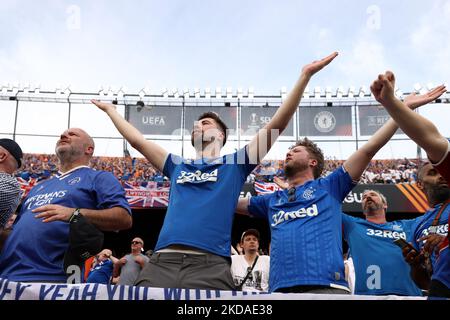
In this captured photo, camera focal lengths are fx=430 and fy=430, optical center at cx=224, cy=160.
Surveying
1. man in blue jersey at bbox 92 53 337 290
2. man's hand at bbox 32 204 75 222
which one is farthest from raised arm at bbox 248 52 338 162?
man's hand at bbox 32 204 75 222

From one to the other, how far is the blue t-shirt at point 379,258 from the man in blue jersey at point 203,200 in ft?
A: 6.20

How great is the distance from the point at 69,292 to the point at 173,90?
28.3 meters

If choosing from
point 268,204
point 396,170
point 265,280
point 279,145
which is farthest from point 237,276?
point 279,145

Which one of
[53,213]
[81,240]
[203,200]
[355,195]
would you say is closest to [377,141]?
[203,200]

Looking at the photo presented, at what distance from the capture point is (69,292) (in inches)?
77.8

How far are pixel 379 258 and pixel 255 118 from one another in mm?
23591

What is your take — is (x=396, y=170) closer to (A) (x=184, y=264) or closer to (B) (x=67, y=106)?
(B) (x=67, y=106)

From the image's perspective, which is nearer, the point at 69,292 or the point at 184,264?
the point at 69,292

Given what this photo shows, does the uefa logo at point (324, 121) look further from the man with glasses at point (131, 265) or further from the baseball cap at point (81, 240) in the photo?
the baseball cap at point (81, 240)

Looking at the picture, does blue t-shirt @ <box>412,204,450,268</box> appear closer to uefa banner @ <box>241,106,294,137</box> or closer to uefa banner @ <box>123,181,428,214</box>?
uefa banner @ <box>123,181,428,214</box>

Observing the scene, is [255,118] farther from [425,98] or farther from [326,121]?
[425,98]

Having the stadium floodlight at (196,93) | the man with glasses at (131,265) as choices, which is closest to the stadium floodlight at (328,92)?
the stadium floodlight at (196,93)

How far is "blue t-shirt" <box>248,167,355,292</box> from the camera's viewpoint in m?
2.62

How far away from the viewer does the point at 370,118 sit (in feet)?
88.1
